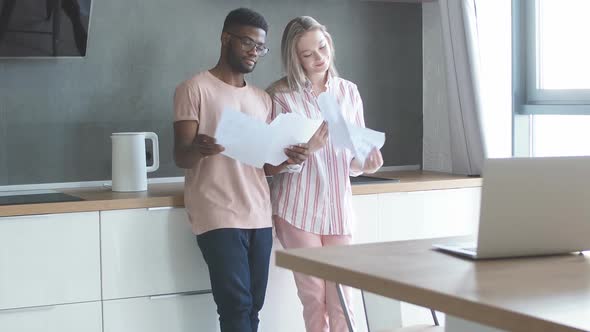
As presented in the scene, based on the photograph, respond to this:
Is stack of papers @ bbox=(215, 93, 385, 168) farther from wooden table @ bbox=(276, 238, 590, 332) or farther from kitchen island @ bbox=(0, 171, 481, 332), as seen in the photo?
wooden table @ bbox=(276, 238, 590, 332)

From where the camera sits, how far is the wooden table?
1452 mm

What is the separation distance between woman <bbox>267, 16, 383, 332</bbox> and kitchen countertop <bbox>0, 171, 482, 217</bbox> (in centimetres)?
26

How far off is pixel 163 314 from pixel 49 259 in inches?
16.9

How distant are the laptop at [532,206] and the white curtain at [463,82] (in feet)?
6.11

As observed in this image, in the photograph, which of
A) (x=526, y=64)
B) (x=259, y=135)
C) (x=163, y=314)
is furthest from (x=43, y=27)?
(x=526, y=64)

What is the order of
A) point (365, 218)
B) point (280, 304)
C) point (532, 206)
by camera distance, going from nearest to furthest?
point (532, 206) → point (280, 304) → point (365, 218)

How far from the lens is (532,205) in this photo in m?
1.86

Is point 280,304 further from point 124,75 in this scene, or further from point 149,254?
point 124,75

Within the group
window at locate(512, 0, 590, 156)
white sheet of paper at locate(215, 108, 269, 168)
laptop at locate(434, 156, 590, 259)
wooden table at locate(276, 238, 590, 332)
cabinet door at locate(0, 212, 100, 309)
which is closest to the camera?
wooden table at locate(276, 238, 590, 332)

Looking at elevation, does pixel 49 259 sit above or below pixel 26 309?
above

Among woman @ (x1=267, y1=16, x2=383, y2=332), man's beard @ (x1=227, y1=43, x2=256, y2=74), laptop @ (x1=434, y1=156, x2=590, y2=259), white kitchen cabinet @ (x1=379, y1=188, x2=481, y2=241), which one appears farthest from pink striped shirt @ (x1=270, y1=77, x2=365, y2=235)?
laptop @ (x1=434, y1=156, x2=590, y2=259)

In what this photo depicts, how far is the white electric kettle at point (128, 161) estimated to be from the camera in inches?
130

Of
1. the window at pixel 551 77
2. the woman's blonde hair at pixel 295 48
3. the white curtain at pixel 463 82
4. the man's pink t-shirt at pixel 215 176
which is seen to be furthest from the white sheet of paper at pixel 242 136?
the window at pixel 551 77

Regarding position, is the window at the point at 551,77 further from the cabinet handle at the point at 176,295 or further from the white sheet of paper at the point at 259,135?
the cabinet handle at the point at 176,295
